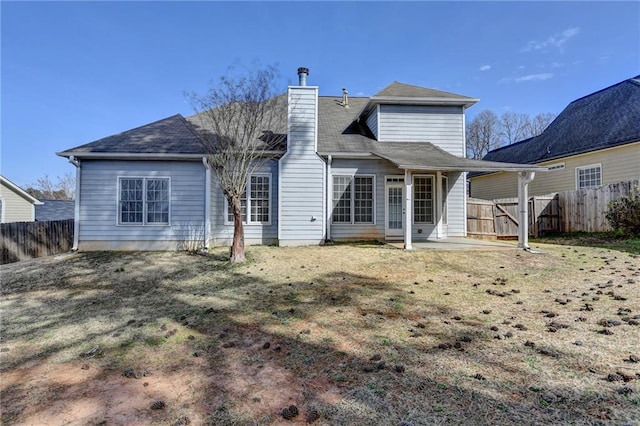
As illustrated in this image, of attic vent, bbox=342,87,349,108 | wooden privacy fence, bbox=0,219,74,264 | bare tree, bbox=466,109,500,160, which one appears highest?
bare tree, bbox=466,109,500,160

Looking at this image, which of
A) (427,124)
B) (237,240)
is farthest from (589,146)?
(237,240)

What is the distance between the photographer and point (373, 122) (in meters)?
13.3

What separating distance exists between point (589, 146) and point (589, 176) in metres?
1.33

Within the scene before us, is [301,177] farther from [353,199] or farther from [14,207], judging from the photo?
[14,207]

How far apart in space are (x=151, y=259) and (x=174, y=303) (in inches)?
175

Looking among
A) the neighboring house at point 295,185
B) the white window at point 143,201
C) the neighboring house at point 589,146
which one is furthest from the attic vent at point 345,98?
the neighboring house at point 589,146

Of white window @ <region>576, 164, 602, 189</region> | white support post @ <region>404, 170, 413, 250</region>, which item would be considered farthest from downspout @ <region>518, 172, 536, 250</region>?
white window @ <region>576, 164, 602, 189</region>

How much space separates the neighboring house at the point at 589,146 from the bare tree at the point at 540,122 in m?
20.5

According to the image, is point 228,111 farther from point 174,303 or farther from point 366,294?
point 366,294

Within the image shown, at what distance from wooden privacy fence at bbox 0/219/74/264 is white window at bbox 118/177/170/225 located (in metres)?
4.03

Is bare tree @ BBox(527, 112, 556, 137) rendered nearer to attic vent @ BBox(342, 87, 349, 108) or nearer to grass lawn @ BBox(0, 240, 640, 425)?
attic vent @ BBox(342, 87, 349, 108)

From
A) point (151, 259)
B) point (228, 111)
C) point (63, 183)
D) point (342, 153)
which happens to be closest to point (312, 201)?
point (342, 153)

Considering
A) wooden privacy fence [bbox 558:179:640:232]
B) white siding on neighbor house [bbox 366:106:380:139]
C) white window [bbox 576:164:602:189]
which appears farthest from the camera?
white window [bbox 576:164:602:189]

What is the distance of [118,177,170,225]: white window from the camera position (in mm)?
10938
